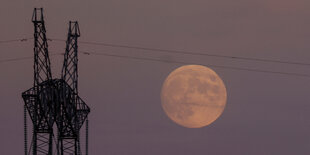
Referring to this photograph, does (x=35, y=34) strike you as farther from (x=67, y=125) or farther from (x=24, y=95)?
(x=67, y=125)

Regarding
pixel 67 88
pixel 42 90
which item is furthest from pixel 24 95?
pixel 67 88

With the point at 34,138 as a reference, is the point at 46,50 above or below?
above

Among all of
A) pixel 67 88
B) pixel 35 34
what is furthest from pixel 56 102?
pixel 35 34

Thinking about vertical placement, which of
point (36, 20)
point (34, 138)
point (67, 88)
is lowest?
point (34, 138)

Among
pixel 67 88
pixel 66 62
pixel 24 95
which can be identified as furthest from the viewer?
pixel 66 62

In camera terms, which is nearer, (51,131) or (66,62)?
(51,131)

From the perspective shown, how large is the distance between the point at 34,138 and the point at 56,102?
655cm

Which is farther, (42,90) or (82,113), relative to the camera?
(82,113)

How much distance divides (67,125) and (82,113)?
4314mm

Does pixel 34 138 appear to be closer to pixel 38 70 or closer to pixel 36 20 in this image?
pixel 38 70

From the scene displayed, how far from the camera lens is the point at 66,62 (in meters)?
123

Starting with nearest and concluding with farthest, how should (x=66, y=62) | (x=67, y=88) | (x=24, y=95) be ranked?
(x=24, y=95) → (x=67, y=88) → (x=66, y=62)

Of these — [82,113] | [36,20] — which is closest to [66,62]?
[82,113]

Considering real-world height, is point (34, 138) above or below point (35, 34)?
below
